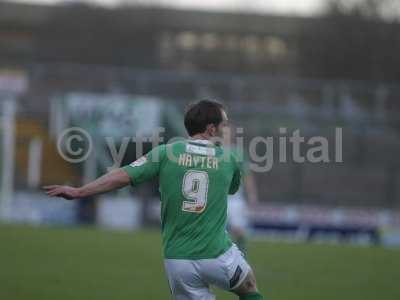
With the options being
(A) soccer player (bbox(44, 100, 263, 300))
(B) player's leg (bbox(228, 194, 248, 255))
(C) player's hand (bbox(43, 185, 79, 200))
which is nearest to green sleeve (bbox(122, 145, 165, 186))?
(A) soccer player (bbox(44, 100, 263, 300))

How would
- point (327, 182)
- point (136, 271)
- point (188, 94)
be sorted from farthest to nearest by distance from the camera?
point (188, 94), point (327, 182), point (136, 271)

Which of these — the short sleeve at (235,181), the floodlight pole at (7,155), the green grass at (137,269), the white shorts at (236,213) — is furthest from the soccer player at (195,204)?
the floodlight pole at (7,155)

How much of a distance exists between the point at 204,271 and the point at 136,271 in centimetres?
676

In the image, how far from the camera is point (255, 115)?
92.2ft

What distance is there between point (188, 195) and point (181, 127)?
2208cm

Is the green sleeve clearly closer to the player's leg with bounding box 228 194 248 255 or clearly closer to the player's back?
the player's back

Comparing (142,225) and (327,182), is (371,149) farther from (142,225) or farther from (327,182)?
(142,225)

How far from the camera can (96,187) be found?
549 cm

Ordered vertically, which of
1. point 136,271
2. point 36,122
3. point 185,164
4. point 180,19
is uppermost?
point 180,19

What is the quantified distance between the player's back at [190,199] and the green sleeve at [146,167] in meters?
0.02

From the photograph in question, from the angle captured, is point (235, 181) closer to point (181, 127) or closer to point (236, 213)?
point (236, 213)

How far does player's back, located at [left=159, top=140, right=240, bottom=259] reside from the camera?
5.65m

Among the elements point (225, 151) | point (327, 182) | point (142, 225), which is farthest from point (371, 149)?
point (225, 151)

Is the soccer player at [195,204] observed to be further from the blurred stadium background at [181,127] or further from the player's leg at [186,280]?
the blurred stadium background at [181,127]
